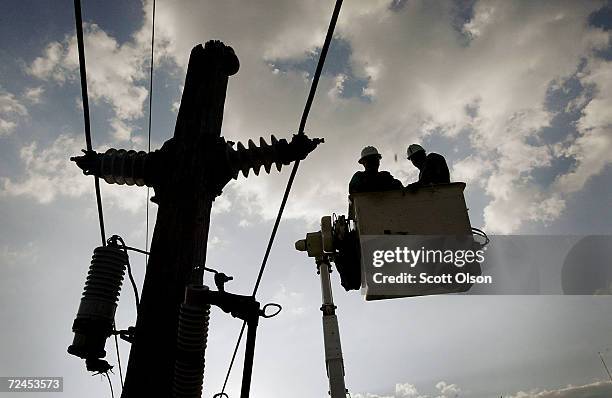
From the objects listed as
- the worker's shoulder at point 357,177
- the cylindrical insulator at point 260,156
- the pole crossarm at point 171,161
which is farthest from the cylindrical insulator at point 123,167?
the worker's shoulder at point 357,177

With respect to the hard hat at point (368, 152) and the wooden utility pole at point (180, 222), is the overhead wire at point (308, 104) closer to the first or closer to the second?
the wooden utility pole at point (180, 222)

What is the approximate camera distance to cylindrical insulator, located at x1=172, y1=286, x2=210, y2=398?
7.64ft

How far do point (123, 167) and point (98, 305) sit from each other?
1.05 metres

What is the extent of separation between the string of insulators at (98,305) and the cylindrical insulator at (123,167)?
1.81 feet

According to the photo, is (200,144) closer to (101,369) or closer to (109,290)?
(109,290)

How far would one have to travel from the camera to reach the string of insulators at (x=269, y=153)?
3096 mm

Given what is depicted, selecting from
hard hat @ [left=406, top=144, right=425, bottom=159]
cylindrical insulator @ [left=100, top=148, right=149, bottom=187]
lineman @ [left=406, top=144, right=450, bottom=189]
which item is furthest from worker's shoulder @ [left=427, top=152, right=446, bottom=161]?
cylindrical insulator @ [left=100, top=148, right=149, bottom=187]

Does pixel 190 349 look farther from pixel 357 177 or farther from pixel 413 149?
pixel 413 149

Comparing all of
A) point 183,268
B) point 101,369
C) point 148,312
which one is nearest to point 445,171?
point 183,268

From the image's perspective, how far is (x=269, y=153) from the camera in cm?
310

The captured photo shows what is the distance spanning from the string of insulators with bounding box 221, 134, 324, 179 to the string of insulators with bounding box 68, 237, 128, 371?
3.70ft

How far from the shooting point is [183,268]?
2.71 meters

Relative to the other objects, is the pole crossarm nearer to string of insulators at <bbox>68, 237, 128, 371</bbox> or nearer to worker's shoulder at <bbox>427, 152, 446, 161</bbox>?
string of insulators at <bbox>68, 237, 128, 371</bbox>

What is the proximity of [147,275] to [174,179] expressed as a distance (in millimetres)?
754
